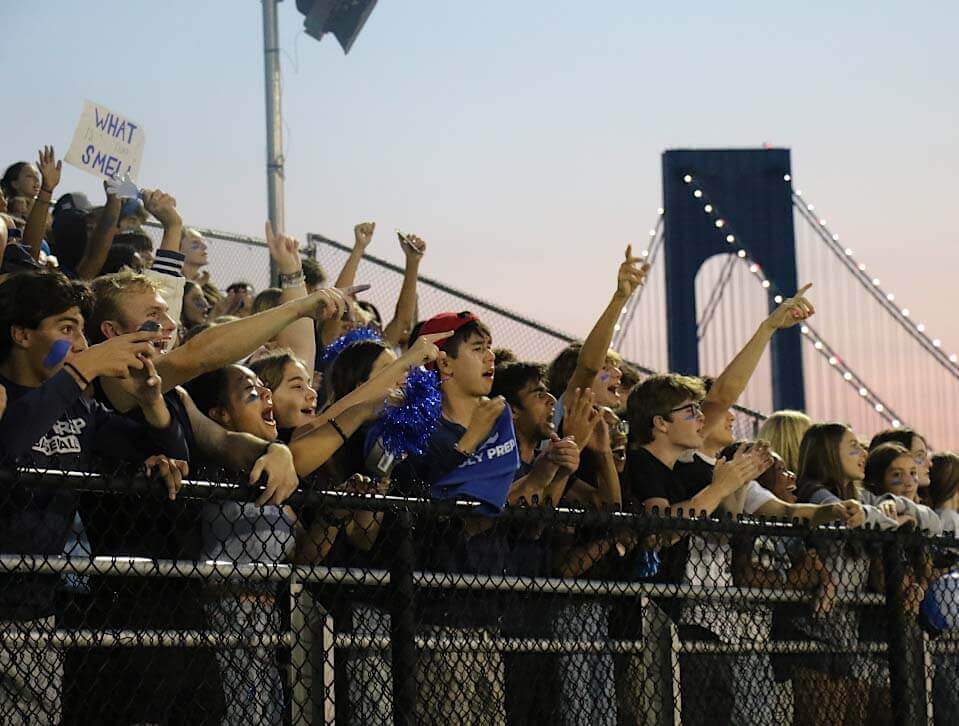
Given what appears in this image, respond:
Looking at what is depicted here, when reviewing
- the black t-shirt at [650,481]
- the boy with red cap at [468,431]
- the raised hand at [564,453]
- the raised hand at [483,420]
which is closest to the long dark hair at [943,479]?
the black t-shirt at [650,481]

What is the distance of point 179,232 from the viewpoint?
579cm

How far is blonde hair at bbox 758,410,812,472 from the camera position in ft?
19.2

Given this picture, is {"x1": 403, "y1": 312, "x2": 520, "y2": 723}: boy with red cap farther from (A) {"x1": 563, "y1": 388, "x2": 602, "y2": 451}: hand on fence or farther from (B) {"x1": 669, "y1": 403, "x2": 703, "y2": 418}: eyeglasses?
(B) {"x1": 669, "y1": 403, "x2": 703, "y2": 418}: eyeglasses

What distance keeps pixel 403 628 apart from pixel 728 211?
26.1 meters

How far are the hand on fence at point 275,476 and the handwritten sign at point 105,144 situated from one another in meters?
3.71

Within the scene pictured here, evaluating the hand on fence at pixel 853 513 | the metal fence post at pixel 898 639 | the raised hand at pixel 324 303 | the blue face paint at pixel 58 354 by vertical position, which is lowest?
the metal fence post at pixel 898 639

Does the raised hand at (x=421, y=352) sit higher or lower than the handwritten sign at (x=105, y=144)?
lower

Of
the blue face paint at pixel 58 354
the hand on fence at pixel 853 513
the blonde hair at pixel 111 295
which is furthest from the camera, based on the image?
the hand on fence at pixel 853 513

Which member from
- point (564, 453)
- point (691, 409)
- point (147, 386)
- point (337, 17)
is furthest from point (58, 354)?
point (337, 17)

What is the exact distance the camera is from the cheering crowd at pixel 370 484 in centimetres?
311

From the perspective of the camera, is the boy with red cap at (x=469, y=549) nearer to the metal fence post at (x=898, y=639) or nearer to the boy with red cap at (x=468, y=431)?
the boy with red cap at (x=468, y=431)

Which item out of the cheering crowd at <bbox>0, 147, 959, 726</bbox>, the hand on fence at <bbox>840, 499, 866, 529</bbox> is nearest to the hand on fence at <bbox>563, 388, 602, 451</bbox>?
the cheering crowd at <bbox>0, 147, 959, 726</bbox>

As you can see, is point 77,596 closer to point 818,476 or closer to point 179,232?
point 179,232

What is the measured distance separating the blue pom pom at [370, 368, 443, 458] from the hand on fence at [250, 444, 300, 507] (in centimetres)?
72
